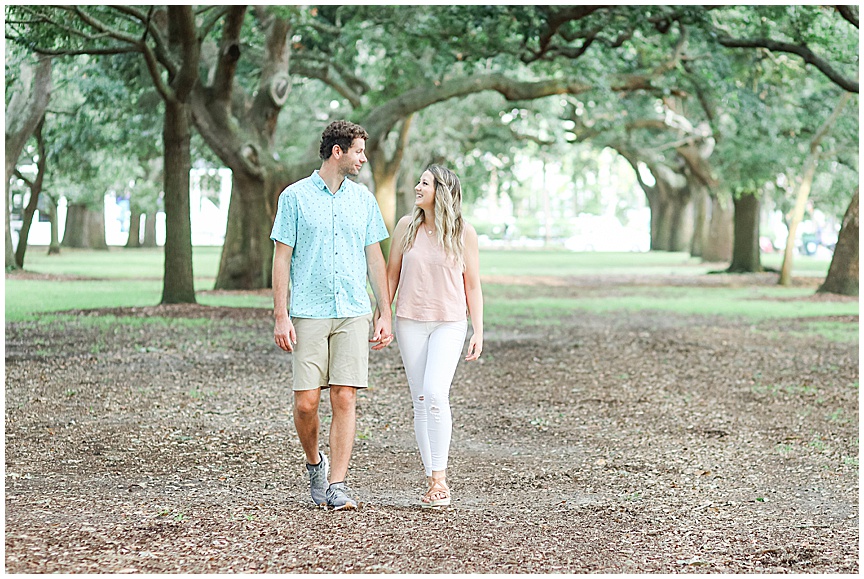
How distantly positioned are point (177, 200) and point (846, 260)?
44.6ft

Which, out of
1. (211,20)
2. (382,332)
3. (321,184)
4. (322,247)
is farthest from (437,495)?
(211,20)

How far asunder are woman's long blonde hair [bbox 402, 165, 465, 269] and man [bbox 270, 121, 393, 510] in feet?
0.83

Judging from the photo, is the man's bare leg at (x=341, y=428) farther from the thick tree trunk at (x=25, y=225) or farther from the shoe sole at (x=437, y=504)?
the thick tree trunk at (x=25, y=225)

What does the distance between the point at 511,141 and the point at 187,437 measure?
110 ft

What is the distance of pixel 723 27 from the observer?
19125 millimetres

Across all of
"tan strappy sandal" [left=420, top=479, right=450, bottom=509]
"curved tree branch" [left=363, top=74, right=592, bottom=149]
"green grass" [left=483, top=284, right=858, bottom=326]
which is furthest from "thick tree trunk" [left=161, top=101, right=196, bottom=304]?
"tan strappy sandal" [left=420, top=479, right=450, bottom=509]

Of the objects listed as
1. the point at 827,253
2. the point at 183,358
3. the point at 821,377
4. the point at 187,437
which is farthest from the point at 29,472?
the point at 827,253

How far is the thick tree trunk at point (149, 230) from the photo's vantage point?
35.7 metres

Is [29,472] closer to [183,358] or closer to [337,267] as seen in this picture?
[337,267]

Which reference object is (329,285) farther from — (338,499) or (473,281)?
(338,499)

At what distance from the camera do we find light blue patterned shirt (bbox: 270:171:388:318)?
5.54 meters

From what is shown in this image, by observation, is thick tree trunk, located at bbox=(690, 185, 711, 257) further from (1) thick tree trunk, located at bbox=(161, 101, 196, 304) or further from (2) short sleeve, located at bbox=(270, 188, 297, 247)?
(2) short sleeve, located at bbox=(270, 188, 297, 247)

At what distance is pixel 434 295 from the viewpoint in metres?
5.76

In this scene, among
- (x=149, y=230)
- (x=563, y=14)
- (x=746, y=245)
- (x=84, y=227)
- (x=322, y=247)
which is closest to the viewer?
(x=322, y=247)
